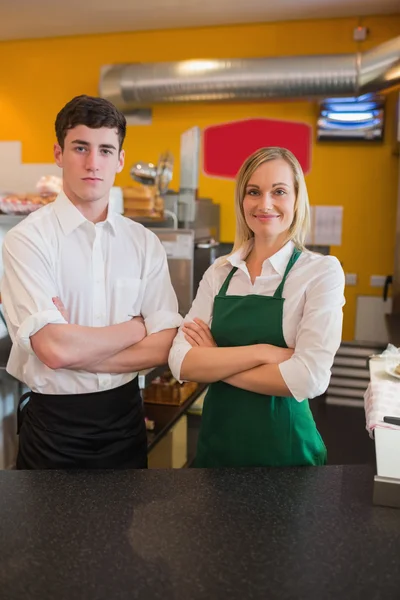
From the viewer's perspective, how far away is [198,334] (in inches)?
63.6

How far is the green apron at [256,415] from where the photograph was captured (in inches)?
60.5

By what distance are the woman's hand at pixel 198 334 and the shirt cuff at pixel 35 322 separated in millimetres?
350

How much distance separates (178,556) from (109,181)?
3.50 feet

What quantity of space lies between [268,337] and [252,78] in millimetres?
3476

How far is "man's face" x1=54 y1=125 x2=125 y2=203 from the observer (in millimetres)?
Answer: 1582

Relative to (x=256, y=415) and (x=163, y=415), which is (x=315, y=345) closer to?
(x=256, y=415)

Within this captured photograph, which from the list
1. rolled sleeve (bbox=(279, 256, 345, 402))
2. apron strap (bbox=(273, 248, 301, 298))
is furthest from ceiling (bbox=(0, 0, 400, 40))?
rolled sleeve (bbox=(279, 256, 345, 402))

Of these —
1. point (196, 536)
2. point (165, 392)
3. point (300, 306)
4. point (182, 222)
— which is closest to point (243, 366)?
point (300, 306)

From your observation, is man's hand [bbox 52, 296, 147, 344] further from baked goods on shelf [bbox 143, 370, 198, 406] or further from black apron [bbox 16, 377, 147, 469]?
baked goods on shelf [bbox 143, 370, 198, 406]

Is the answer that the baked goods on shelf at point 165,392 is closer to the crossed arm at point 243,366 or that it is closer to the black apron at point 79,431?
the black apron at point 79,431

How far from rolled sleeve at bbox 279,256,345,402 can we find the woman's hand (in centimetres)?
24

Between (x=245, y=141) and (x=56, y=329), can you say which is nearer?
(x=56, y=329)

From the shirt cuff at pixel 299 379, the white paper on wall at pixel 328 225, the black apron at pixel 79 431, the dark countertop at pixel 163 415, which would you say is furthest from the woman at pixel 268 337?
the white paper on wall at pixel 328 225

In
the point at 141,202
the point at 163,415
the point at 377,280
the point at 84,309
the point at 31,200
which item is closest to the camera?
the point at 84,309
